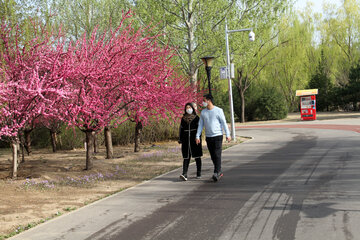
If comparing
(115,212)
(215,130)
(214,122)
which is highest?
(214,122)

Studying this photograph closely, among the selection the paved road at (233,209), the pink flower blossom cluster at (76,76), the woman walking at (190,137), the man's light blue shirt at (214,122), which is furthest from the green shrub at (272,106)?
the man's light blue shirt at (214,122)

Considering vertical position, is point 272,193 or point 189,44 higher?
point 189,44

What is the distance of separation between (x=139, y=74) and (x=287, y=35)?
115ft

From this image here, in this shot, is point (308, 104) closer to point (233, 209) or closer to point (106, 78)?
point (106, 78)

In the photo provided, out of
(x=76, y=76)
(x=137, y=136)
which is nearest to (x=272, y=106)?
(x=137, y=136)

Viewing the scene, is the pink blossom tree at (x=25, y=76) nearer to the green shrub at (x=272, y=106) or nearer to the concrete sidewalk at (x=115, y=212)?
the concrete sidewalk at (x=115, y=212)

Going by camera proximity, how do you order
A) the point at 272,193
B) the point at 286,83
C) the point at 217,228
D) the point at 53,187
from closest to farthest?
the point at 217,228
the point at 272,193
the point at 53,187
the point at 286,83

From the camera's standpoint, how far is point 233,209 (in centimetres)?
593

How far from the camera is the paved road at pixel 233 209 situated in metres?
4.92

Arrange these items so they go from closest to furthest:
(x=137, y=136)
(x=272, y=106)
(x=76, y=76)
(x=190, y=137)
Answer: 1. (x=190, y=137)
2. (x=76, y=76)
3. (x=137, y=136)
4. (x=272, y=106)

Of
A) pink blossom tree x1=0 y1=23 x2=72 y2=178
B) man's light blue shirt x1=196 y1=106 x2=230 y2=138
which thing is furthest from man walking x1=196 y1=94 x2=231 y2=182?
pink blossom tree x1=0 y1=23 x2=72 y2=178

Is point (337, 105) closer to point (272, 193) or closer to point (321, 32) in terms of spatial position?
point (321, 32)

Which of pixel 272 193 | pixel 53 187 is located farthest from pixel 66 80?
pixel 272 193

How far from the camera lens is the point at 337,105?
42125mm
